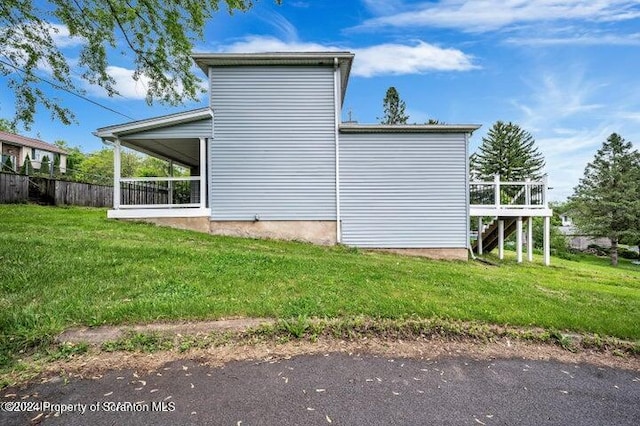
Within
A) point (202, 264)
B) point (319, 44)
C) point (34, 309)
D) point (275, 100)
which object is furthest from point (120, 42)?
point (319, 44)

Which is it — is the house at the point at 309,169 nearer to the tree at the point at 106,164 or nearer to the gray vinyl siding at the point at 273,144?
the gray vinyl siding at the point at 273,144

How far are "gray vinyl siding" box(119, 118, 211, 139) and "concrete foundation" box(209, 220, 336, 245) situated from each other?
274cm

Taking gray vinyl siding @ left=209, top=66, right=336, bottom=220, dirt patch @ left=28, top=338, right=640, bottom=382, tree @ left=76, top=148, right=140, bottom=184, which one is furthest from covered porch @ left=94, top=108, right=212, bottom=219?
tree @ left=76, top=148, right=140, bottom=184

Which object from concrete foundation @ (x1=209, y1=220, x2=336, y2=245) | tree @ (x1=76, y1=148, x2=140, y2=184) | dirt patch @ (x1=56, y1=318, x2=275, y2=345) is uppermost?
tree @ (x1=76, y1=148, x2=140, y2=184)

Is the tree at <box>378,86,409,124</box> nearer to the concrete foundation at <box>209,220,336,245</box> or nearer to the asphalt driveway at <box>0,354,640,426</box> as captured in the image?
the concrete foundation at <box>209,220,336,245</box>

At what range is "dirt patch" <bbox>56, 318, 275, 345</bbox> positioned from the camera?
330 centimetres

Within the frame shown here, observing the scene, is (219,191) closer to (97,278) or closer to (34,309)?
(97,278)

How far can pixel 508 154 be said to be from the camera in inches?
1453

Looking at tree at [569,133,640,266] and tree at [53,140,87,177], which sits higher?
tree at [53,140,87,177]

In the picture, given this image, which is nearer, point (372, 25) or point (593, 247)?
point (372, 25)

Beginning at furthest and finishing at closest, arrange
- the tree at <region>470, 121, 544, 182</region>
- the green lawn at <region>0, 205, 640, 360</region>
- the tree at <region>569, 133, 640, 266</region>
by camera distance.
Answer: the tree at <region>470, 121, 544, 182</region> → the tree at <region>569, 133, 640, 266</region> → the green lawn at <region>0, 205, 640, 360</region>

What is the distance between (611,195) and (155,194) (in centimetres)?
3396

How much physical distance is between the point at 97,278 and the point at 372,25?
14.7 m

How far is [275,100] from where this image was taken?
1074 cm
